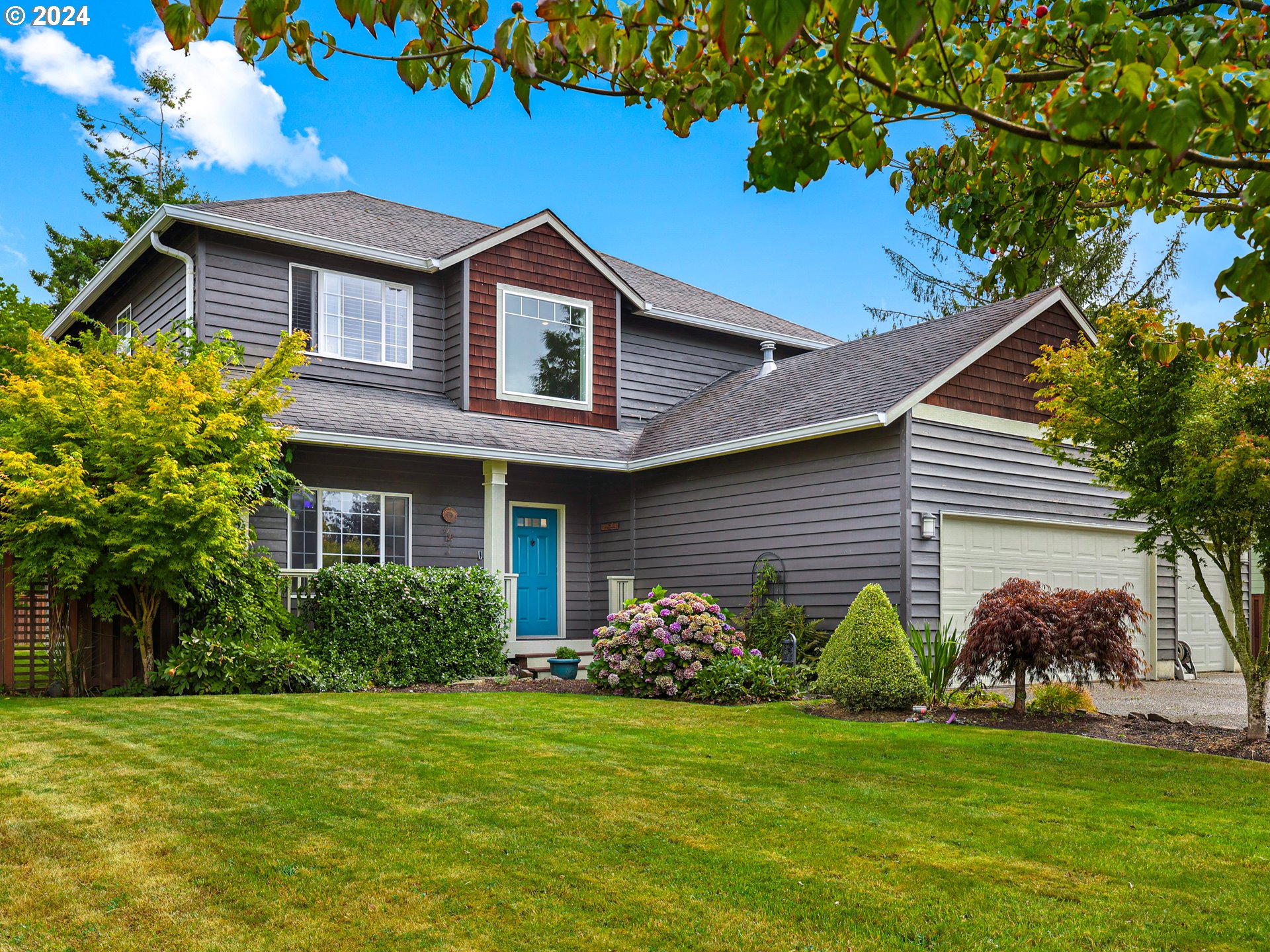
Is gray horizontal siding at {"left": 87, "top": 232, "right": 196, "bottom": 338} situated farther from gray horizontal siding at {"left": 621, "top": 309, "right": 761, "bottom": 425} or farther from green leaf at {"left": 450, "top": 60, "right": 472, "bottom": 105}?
green leaf at {"left": 450, "top": 60, "right": 472, "bottom": 105}

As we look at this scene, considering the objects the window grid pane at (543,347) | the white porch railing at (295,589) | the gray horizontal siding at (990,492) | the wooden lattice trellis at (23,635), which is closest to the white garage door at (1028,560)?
the gray horizontal siding at (990,492)

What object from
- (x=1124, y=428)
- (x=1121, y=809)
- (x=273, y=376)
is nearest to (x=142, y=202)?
(x=273, y=376)

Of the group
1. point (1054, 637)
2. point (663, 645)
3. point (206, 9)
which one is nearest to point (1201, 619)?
point (1054, 637)

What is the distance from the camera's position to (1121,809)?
5.45 m

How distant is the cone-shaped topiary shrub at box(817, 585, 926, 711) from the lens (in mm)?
9617

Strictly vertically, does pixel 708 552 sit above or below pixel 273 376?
below

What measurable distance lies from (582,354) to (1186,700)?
387 inches

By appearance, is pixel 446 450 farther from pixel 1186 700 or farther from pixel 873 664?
pixel 1186 700

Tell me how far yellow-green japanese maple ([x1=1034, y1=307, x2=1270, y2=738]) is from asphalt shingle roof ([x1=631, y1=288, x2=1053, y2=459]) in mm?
2917

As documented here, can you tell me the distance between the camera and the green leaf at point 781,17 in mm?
2164

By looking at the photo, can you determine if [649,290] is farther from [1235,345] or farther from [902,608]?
[1235,345]

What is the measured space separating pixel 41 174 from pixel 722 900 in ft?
138

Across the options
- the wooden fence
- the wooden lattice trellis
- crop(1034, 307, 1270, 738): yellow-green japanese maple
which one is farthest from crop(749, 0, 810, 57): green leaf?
the wooden lattice trellis

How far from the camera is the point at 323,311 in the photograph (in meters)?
14.0
